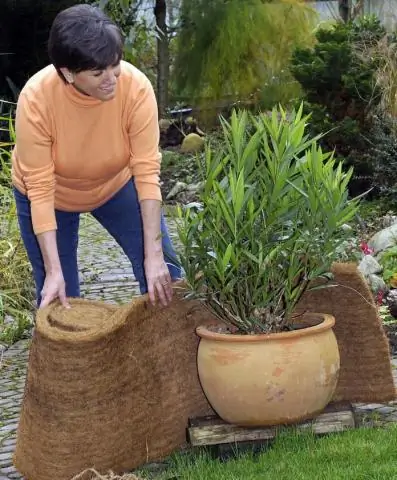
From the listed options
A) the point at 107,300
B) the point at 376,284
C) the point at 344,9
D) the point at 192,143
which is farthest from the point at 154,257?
the point at 344,9

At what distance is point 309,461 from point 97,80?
1457 mm

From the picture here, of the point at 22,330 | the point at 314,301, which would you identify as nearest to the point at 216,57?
the point at 22,330

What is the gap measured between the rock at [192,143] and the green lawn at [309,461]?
387 inches

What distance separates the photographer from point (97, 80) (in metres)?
3.11

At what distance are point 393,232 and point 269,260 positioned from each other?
368cm

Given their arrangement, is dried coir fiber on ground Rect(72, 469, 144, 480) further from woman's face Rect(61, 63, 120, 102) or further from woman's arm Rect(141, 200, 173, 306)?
woman's face Rect(61, 63, 120, 102)

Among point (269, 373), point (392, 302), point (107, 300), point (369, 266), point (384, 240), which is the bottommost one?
point (107, 300)

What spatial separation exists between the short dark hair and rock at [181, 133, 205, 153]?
32.1ft

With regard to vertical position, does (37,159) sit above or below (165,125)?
above

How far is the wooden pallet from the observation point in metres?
3.25

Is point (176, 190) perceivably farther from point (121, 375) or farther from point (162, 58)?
point (121, 375)

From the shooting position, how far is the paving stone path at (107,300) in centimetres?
367

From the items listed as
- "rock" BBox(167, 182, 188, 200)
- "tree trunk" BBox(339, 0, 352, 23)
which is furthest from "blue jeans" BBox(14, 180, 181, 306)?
"tree trunk" BBox(339, 0, 352, 23)

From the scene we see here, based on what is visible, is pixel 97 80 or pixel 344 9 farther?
pixel 344 9
